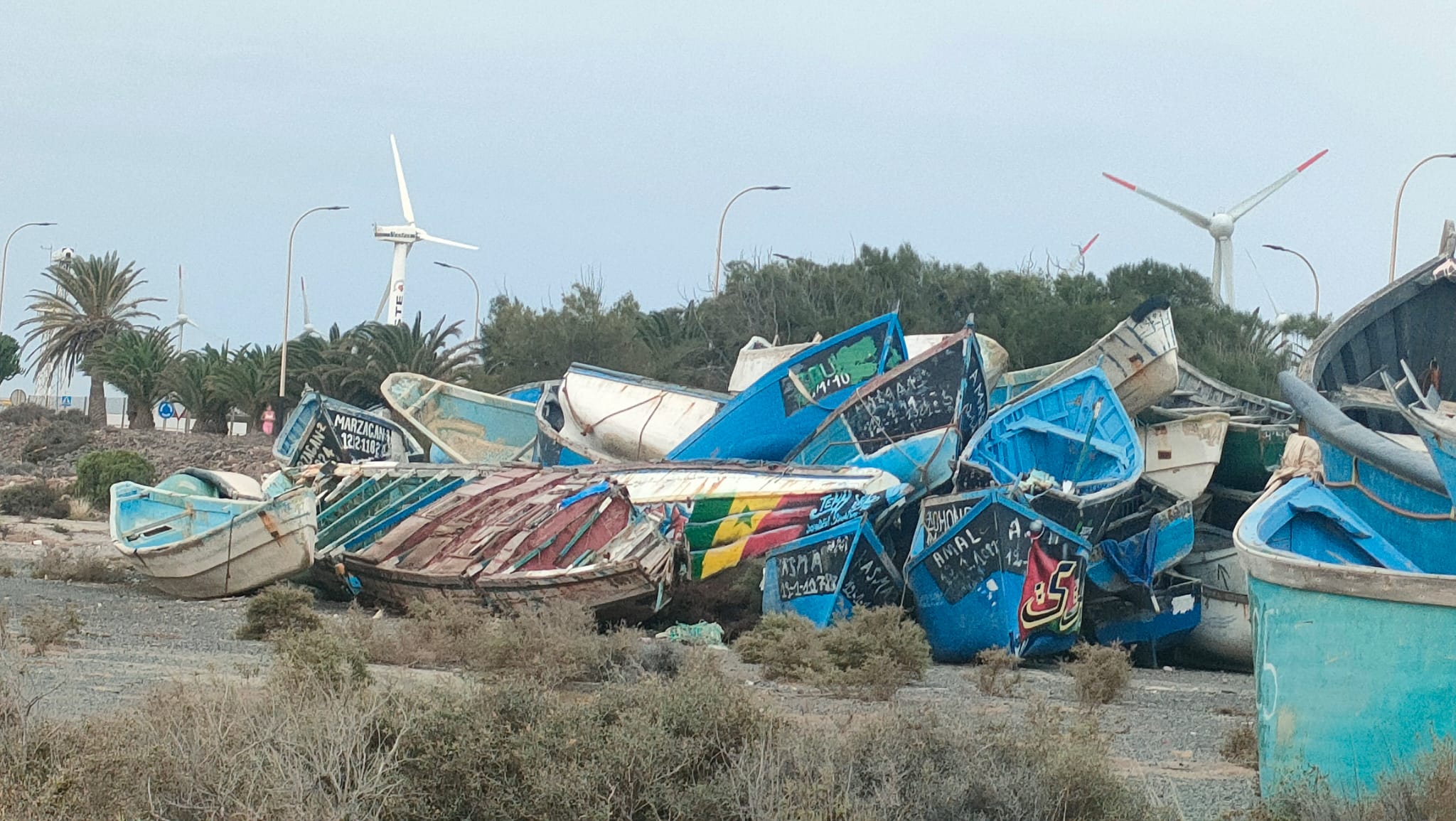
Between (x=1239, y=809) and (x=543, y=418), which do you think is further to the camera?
(x=543, y=418)

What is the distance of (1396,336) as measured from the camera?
17562 millimetres

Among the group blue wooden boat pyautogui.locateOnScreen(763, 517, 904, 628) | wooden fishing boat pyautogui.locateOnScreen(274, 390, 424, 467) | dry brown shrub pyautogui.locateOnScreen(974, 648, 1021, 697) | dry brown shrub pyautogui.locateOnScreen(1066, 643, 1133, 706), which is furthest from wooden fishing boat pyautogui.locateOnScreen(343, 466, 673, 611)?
wooden fishing boat pyautogui.locateOnScreen(274, 390, 424, 467)

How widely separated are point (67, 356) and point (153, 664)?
6119 cm

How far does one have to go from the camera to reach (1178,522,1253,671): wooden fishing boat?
1862cm

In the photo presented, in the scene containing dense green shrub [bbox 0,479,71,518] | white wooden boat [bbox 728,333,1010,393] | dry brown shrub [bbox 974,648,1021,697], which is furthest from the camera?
dense green shrub [bbox 0,479,71,518]

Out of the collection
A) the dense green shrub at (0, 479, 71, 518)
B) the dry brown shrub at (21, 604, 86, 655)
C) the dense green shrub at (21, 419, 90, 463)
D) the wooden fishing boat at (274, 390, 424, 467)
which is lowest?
the dense green shrub at (21, 419, 90, 463)

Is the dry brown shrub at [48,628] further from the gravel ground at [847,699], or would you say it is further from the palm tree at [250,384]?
the palm tree at [250,384]

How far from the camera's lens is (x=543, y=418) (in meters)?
27.6

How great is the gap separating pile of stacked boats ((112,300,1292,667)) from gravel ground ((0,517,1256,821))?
3.02 ft

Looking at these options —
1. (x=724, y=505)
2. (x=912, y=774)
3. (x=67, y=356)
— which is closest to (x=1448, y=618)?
(x=912, y=774)

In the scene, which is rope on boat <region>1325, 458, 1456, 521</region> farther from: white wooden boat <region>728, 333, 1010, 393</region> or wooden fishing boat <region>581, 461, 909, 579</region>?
white wooden boat <region>728, 333, 1010, 393</region>

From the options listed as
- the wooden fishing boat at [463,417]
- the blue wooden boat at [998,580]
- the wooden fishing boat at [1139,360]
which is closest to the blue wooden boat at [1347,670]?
the blue wooden boat at [998,580]

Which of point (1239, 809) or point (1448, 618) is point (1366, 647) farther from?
point (1239, 809)

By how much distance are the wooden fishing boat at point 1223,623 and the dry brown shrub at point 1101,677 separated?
5138 mm
